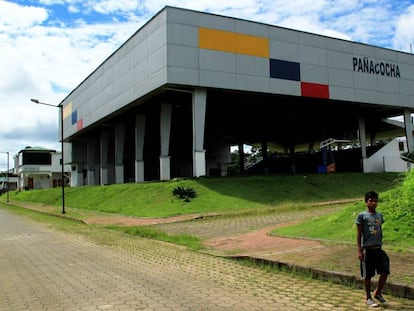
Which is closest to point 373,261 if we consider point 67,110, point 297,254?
point 297,254

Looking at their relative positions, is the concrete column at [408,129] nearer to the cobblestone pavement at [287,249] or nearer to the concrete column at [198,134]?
the concrete column at [198,134]

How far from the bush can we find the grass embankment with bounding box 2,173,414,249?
13.1 inches

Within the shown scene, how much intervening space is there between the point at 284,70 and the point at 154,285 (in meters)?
31.8

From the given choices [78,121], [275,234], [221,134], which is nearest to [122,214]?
[275,234]

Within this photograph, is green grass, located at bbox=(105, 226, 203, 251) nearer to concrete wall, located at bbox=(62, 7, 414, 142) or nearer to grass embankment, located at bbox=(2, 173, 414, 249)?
grass embankment, located at bbox=(2, 173, 414, 249)

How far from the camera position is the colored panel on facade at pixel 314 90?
1511 inches

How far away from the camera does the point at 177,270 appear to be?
30.1 ft

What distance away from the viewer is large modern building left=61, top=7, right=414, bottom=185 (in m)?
33.6

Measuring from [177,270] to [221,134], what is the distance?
59.6 m

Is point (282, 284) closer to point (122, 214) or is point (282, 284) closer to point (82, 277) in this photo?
point (82, 277)

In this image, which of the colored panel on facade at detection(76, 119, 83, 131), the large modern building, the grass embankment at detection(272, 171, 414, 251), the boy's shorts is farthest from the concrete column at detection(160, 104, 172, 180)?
the boy's shorts

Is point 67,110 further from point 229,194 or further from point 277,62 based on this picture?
point 229,194

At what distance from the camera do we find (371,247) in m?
6.02

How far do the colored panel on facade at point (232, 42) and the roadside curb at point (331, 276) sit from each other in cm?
2606
